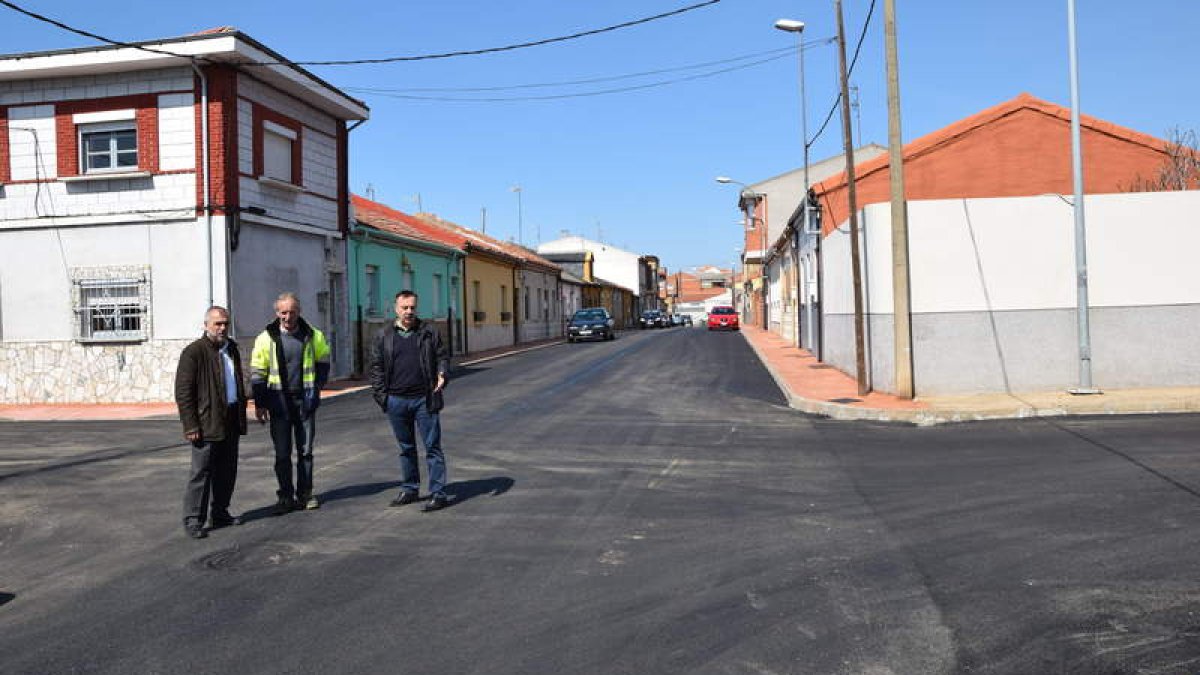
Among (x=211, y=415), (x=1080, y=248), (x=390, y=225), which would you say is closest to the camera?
(x=211, y=415)

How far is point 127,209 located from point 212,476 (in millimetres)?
12159

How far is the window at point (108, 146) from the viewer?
16859mm

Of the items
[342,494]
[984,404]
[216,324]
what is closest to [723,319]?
[984,404]

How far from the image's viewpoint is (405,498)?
723 cm

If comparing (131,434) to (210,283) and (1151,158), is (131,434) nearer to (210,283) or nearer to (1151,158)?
(210,283)

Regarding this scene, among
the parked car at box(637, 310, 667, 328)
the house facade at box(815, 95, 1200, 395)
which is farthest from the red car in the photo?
the house facade at box(815, 95, 1200, 395)

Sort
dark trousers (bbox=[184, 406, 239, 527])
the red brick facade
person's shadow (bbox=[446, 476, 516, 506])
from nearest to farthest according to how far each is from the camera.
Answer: dark trousers (bbox=[184, 406, 239, 527]) < person's shadow (bbox=[446, 476, 516, 506]) < the red brick facade

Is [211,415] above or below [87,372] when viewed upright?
below

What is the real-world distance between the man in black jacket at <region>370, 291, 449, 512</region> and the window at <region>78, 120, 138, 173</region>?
41.0ft

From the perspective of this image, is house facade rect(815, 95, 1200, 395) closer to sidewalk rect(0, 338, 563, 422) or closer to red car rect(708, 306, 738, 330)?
sidewalk rect(0, 338, 563, 422)

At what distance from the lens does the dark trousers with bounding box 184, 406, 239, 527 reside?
643 cm

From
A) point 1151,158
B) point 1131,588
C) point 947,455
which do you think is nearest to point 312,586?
point 1131,588

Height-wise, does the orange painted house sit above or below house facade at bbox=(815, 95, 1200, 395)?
above

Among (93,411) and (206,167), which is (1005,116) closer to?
(206,167)
